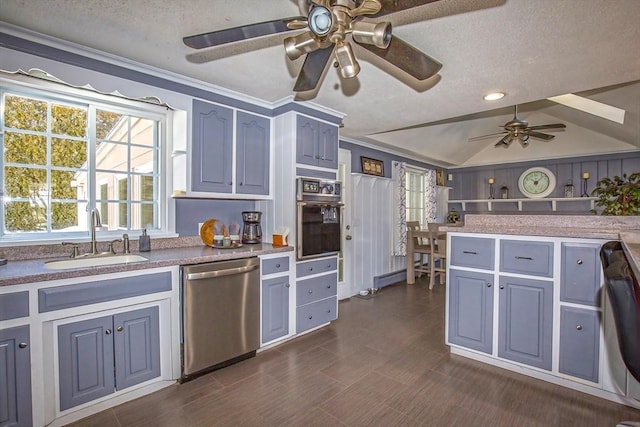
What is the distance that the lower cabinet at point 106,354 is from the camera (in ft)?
5.76

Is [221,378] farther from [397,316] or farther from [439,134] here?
[439,134]

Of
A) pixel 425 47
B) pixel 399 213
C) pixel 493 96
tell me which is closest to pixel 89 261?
pixel 425 47

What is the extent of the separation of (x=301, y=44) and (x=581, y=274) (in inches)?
92.7

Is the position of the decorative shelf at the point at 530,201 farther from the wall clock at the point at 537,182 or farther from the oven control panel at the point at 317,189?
the oven control panel at the point at 317,189

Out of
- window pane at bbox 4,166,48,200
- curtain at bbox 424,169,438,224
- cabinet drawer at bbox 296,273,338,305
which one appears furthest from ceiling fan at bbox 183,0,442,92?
curtain at bbox 424,169,438,224

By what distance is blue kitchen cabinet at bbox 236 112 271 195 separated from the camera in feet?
9.52

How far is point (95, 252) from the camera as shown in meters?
2.26

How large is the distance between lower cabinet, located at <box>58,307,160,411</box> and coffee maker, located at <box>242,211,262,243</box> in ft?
3.74

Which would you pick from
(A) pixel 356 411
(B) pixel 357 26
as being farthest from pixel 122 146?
(A) pixel 356 411

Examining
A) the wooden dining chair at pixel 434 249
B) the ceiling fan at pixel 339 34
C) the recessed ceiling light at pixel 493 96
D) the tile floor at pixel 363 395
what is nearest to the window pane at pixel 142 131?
the ceiling fan at pixel 339 34

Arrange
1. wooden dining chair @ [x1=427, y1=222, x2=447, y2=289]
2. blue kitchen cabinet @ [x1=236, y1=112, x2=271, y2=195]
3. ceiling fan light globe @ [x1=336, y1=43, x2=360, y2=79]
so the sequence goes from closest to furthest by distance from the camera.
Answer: ceiling fan light globe @ [x1=336, y1=43, x2=360, y2=79] → blue kitchen cabinet @ [x1=236, y1=112, x2=271, y2=195] → wooden dining chair @ [x1=427, y1=222, x2=447, y2=289]

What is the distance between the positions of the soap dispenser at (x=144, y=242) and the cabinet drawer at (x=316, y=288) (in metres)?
1.35

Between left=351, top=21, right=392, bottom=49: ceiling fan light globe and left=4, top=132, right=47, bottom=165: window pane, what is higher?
left=351, top=21, right=392, bottom=49: ceiling fan light globe

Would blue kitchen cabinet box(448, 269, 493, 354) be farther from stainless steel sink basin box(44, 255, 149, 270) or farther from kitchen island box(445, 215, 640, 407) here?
stainless steel sink basin box(44, 255, 149, 270)
